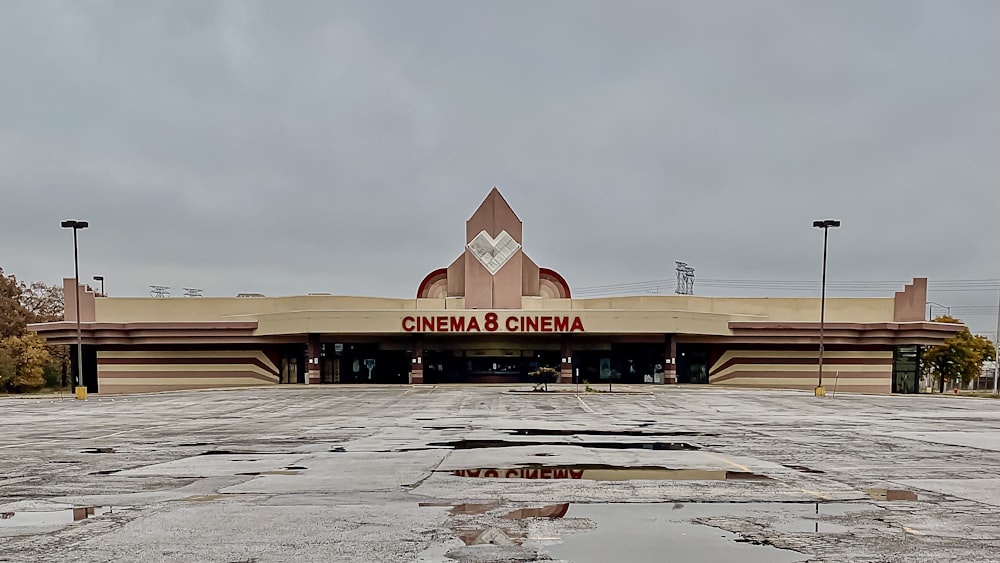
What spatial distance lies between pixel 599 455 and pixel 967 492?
261 inches

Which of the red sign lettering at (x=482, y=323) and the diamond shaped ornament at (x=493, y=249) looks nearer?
the red sign lettering at (x=482, y=323)

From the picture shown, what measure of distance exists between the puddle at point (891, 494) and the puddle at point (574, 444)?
6.15 meters

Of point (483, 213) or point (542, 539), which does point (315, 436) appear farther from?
point (483, 213)

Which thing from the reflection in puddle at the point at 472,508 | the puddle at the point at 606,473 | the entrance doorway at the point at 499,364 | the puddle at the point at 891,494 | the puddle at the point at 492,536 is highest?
the puddle at the point at 492,536

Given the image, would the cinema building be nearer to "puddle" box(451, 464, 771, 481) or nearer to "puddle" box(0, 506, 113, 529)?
"puddle" box(451, 464, 771, 481)

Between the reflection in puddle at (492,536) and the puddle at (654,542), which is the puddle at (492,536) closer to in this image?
the reflection in puddle at (492,536)

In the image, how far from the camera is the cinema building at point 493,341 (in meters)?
58.9

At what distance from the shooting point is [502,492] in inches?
433

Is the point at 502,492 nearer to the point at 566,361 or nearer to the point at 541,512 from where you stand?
the point at 541,512

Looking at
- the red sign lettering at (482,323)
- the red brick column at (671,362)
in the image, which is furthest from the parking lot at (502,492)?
the red brick column at (671,362)

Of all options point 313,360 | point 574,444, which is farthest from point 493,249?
point 574,444

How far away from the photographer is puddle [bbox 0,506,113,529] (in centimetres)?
914

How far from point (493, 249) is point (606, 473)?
154 ft

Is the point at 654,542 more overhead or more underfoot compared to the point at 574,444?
more overhead
